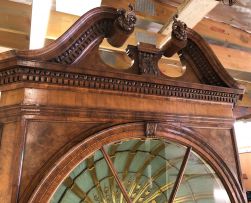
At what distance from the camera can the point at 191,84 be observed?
39.6 inches

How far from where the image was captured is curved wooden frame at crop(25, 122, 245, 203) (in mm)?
740

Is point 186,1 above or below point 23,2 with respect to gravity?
below

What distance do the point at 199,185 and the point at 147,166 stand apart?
219 millimetres

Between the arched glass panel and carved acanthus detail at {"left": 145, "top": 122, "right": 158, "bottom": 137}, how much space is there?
0.15 feet

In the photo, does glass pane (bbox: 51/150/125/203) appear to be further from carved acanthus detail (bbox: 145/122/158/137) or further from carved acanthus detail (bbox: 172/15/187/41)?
carved acanthus detail (bbox: 172/15/187/41)

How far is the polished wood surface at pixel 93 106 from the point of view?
746 mm

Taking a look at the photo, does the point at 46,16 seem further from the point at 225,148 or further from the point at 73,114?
the point at 225,148

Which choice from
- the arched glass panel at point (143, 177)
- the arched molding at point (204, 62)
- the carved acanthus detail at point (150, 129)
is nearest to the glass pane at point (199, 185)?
the arched glass panel at point (143, 177)

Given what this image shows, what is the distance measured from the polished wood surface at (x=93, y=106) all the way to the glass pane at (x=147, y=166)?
2.1 inches

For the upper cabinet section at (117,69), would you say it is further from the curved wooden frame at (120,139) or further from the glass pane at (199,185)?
the glass pane at (199,185)

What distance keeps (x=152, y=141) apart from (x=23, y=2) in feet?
3.79

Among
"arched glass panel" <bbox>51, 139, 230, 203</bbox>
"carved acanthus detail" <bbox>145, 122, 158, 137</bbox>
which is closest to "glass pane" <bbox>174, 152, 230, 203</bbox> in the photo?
"arched glass panel" <bbox>51, 139, 230, 203</bbox>

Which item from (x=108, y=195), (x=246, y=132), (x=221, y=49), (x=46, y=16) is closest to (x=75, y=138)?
(x=108, y=195)

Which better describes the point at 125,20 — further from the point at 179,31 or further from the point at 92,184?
the point at 92,184
